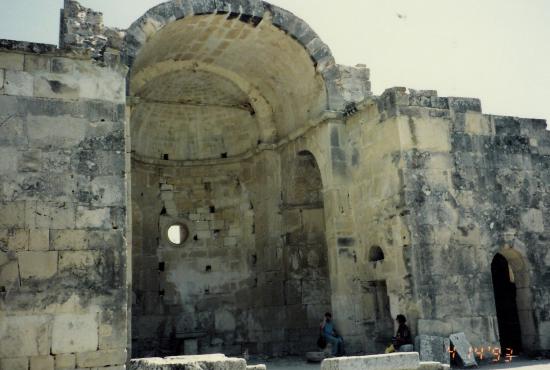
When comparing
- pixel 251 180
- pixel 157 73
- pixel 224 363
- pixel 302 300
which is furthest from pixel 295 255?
pixel 224 363

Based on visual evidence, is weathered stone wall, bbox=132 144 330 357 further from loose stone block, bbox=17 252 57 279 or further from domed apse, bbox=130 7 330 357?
loose stone block, bbox=17 252 57 279

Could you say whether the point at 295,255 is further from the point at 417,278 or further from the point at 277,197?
the point at 417,278

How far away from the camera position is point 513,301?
1216 centimetres

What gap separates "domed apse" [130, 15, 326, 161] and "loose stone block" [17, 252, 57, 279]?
16.5 ft

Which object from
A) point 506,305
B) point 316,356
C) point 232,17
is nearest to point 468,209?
point 506,305

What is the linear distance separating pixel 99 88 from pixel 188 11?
12.5 feet

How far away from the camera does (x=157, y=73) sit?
13.9 m

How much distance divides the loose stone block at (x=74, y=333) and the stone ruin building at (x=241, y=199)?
0.02 m

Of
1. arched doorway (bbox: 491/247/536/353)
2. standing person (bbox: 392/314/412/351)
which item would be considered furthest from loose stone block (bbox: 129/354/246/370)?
arched doorway (bbox: 491/247/536/353)

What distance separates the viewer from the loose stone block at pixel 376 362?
308 inches

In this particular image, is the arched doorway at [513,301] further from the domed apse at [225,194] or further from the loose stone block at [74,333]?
the loose stone block at [74,333]

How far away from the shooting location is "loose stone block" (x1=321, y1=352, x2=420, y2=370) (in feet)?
25.7

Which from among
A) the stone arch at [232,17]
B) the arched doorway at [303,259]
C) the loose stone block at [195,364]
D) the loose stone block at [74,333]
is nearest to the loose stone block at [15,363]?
the loose stone block at [74,333]

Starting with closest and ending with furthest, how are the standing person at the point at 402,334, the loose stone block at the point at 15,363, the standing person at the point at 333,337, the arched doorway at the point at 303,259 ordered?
the loose stone block at the point at 15,363 < the standing person at the point at 402,334 < the standing person at the point at 333,337 < the arched doorway at the point at 303,259
